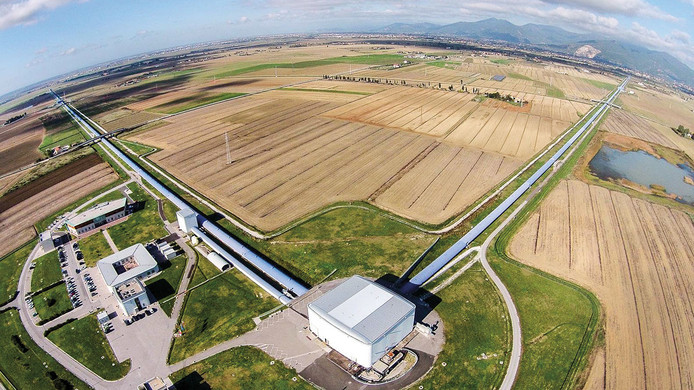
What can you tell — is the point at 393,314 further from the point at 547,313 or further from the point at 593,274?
the point at 593,274

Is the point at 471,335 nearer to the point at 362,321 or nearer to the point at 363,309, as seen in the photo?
the point at 363,309

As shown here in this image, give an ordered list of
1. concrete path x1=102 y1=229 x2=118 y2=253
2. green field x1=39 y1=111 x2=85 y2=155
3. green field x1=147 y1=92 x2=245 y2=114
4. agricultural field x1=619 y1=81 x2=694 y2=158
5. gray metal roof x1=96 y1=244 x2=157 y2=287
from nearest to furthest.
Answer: gray metal roof x1=96 y1=244 x2=157 y2=287 < concrete path x1=102 y1=229 x2=118 y2=253 < green field x1=39 y1=111 x2=85 y2=155 < agricultural field x1=619 y1=81 x2=694 y2=158 < green field x1=147 y1=92 x2=245 y2=114

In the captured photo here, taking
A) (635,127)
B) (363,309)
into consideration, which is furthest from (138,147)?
(635,127)

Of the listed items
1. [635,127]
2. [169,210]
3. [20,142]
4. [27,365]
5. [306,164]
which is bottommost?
[27,365]

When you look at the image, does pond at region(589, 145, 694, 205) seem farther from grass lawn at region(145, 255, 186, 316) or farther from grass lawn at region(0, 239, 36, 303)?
grass lawn at region(0, 239, 36, 303)

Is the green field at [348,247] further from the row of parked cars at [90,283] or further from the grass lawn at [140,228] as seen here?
the row of parked cars at [90,283]

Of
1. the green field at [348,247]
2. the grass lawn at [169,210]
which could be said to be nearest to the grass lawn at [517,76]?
the green field at [348,247]

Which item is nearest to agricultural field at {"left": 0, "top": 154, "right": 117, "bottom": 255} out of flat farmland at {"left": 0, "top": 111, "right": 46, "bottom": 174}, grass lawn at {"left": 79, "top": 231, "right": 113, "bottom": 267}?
grass lawn at {"left": 79, "top": 231, "right": 113, "bottom": 267}
